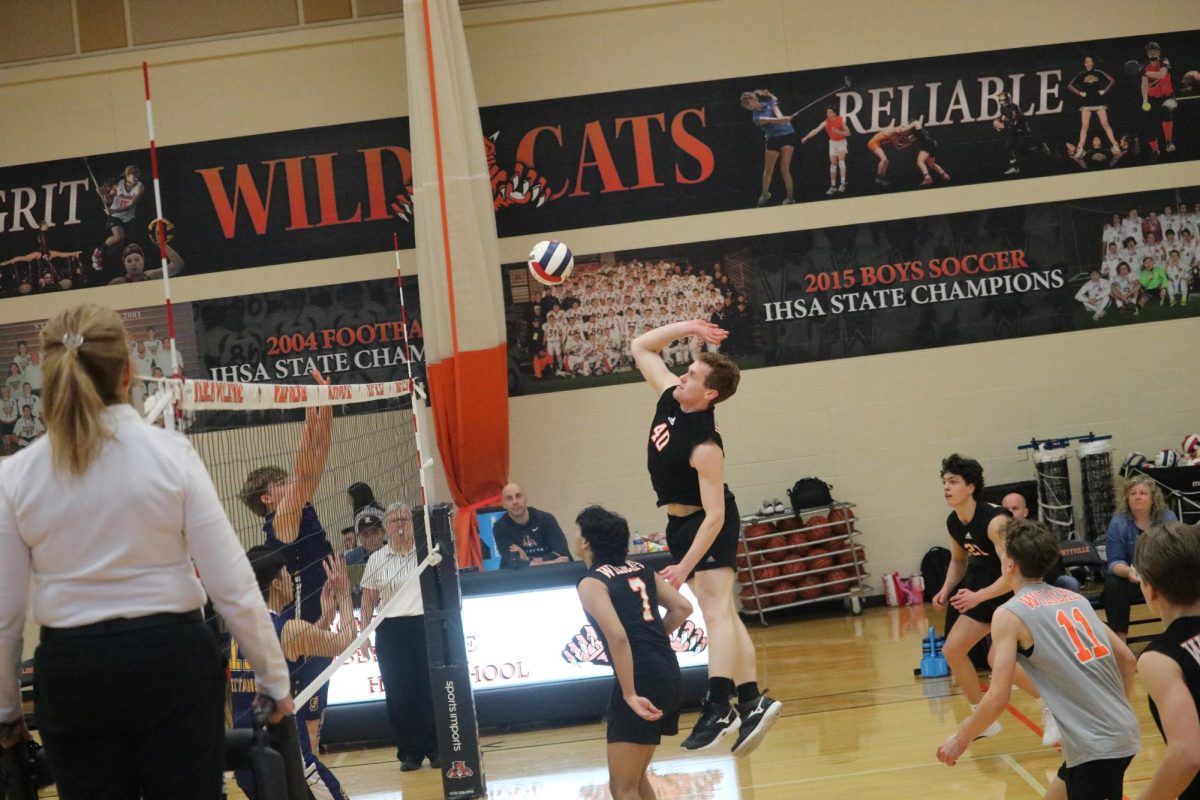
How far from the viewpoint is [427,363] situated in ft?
37.2

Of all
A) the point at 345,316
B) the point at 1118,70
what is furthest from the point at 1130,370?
the point at 345,316

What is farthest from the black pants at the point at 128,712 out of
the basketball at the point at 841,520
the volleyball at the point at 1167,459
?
the volleyball at the point at 1167,459

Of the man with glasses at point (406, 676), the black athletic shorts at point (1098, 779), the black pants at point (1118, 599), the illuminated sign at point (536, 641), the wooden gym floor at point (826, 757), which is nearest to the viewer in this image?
the black athletic shorts at point (1098, 779)

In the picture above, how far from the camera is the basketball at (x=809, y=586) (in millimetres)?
12180

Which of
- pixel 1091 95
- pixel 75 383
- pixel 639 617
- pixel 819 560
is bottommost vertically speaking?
pixel 819 560

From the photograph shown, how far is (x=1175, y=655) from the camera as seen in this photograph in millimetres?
3430

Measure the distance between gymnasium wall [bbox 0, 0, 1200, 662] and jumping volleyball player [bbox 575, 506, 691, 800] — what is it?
22.8ft

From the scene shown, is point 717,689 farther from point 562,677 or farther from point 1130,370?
point 1130,370

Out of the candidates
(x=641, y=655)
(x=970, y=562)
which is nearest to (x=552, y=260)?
(x=970, y=562)

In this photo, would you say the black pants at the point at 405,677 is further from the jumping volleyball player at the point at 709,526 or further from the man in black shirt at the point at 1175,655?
the man in black shirt at the point at 1175,655

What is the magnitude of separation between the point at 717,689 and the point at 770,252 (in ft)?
24.5

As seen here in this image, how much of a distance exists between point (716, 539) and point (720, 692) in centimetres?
76

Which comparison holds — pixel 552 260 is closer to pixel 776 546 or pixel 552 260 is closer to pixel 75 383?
pixel 776 546

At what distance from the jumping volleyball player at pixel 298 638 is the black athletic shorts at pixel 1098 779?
3.09 m
